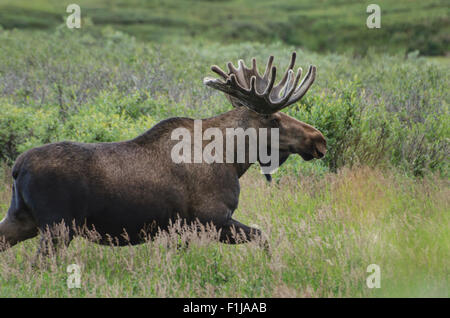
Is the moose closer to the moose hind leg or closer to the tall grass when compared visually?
the moose hind leg

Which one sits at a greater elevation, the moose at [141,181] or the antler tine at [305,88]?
the antler tine at [305,88]

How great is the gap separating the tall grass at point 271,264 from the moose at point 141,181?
0.23 meters

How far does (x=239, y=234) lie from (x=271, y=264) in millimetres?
Answer: 640

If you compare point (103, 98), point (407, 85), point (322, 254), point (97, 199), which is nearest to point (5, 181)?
point (103, 98)

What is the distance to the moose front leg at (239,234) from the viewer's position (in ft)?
18.6

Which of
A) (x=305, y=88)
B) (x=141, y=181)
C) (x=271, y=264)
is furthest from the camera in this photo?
(x=305, y=88)

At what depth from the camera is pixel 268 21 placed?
4891 centimetres

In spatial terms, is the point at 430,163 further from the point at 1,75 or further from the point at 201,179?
the point at 1,75

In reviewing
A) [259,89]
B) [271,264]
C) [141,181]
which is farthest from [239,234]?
[259,89]

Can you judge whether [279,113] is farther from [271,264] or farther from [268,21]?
[268,21]

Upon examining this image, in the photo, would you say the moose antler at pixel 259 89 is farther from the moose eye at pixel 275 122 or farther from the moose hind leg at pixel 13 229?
the moose hind leg at pixel 13 229

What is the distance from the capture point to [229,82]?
6043mm

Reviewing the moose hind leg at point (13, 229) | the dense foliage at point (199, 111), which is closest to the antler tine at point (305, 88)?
the dense foliage at point (199, 111)

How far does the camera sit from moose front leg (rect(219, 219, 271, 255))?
5672 mm
